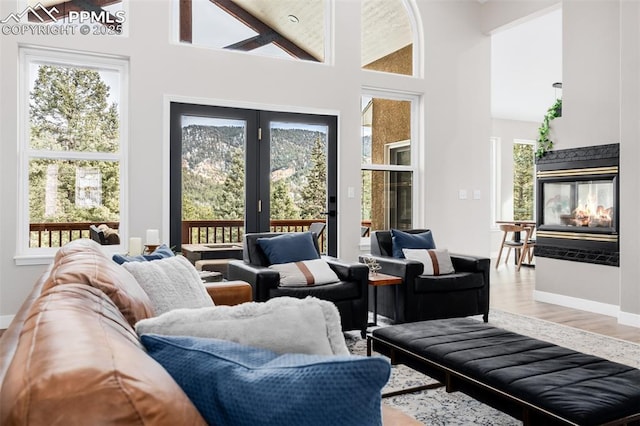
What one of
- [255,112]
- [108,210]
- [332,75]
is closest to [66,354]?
[108,210]

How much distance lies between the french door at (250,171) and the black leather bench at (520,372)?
111 inches

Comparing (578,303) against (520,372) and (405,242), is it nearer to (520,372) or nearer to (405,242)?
(405,242)

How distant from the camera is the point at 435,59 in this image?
6.31 m

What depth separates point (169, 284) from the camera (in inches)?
88.6

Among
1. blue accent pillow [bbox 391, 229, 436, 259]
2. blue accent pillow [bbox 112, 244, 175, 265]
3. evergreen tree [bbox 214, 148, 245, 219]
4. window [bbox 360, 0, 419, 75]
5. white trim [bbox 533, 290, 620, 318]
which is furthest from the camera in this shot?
window [bbox 360, 0, 419, 75]

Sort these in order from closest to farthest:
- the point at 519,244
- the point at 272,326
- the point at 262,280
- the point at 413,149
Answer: the point at 272,326
the point at 262,280
the point at 413,149
the point at 519,244

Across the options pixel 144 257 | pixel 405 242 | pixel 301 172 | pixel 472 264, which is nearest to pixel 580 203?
pixel 472 264

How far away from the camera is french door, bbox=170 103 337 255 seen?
17.0 feet

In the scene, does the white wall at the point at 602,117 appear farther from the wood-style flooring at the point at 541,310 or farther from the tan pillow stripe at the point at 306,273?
the tan pillow stripe at the point at 306,273

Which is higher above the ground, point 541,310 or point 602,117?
point 602,117

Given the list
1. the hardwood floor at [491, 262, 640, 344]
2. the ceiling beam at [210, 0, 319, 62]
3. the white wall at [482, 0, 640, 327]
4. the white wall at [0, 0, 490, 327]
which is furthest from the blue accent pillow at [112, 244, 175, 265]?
the white wall at [482, 0, 640, 327]

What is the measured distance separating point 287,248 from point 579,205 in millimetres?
3303

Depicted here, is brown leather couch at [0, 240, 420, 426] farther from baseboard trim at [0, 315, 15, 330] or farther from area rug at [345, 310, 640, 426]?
baseboard trim at [0, 315, 15, 330]

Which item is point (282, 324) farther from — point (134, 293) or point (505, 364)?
point (505, 364)
